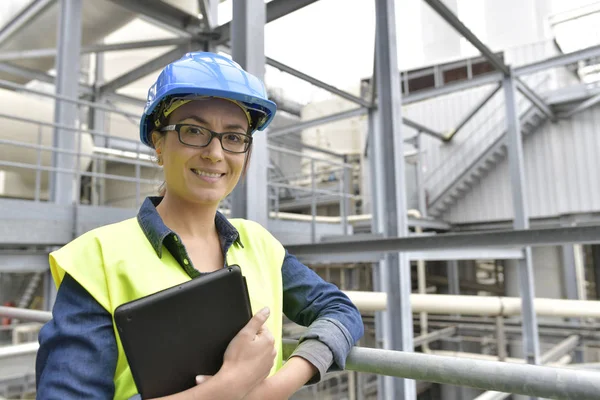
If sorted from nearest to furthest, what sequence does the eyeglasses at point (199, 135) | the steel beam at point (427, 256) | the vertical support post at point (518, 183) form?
the eyeglasses at point (199, 135) → the steel beam at point (427, 256) → the vertical support post at point (518, 183)

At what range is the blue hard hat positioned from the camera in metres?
0.81

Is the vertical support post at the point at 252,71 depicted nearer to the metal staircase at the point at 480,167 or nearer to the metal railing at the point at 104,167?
the metal railing at the point at 104,167

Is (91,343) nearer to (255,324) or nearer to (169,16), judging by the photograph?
(255,324)

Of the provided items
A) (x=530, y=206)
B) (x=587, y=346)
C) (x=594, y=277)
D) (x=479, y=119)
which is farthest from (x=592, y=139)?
(x=587, y=346)

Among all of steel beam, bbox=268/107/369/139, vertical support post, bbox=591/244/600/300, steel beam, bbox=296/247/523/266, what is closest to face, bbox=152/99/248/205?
steel beam, bbox=296/247/523/266

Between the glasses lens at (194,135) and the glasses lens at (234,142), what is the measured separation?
38 millimetres

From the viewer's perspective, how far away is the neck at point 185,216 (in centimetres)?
89

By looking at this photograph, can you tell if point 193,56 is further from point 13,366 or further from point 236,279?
point 13,366

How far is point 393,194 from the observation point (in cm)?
301

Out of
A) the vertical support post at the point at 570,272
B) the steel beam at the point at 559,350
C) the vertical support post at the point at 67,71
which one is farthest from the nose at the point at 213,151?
the vertical support post at the point at 570,272

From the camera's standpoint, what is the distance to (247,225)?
1.04m

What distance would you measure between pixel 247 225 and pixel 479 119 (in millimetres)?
10905

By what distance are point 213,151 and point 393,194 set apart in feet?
7.67

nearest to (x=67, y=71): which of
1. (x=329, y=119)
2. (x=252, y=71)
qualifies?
(x=252, y=71)
